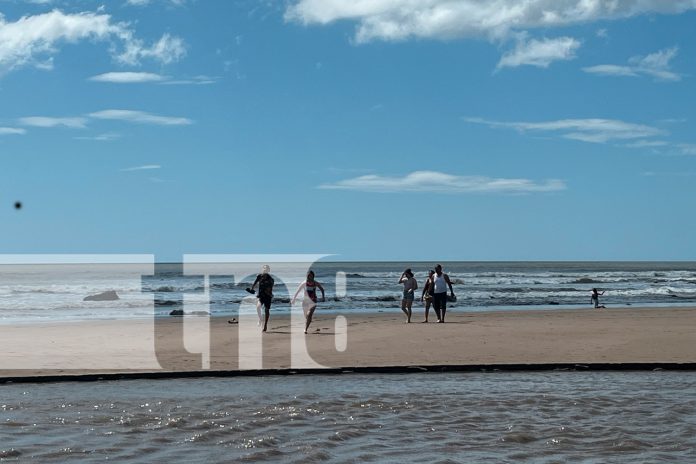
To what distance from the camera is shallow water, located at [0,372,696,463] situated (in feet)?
28.2

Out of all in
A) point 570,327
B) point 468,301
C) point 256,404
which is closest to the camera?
Answer: point 256,404

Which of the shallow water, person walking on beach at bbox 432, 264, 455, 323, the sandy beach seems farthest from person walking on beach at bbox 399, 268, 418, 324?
the shallow water

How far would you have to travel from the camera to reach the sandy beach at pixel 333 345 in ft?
51.8

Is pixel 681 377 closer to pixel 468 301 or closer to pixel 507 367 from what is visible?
pixel 507 367

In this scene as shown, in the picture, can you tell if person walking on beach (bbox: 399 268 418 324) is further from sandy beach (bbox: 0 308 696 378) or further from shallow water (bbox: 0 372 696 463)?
shallow water (bbox: 0 372 696 463)

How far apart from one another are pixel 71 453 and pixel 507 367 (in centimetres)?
828

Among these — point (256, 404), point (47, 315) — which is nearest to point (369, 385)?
point (256, 404)

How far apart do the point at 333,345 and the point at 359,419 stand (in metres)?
8.83

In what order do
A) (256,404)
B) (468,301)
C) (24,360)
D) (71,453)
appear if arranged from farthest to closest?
(468,301) < (24,360) < (256,404) < (71,453)

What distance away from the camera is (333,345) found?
753 inches

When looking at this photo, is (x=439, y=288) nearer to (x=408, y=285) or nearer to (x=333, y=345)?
(x=408, y=285)

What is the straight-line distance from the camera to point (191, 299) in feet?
162

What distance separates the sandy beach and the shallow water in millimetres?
2047

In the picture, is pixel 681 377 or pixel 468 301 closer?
pixel 681 377
